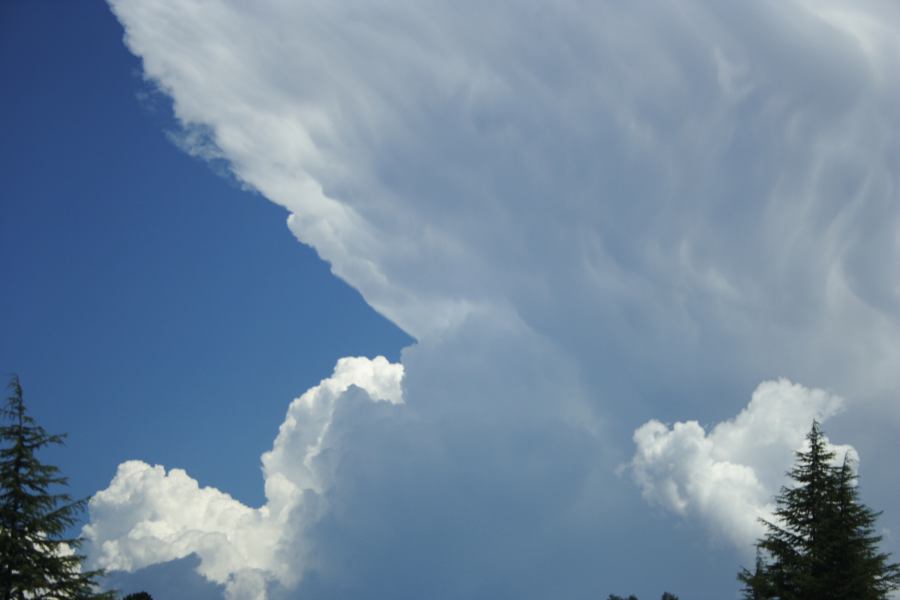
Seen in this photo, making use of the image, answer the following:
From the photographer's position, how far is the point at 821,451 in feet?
113

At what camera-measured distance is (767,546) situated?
3456 centimetres

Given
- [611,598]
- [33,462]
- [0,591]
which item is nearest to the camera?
[0,591]

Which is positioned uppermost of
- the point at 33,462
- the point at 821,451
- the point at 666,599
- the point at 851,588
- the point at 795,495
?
the point at 666,599

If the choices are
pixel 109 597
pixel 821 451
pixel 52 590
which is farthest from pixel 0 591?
pixel 821 451

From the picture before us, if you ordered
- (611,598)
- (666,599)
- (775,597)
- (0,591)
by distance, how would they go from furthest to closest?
(611,598) < (666,599) < (775,597) < (0,591)

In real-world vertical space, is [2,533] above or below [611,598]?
below

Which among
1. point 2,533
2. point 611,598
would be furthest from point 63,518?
point 611,598

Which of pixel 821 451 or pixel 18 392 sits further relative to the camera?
pixel 821 451

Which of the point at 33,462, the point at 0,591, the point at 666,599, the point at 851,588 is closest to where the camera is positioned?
the point at 0,591

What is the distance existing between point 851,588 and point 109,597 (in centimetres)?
3075

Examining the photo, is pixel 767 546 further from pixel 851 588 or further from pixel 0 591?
pixel 0 591

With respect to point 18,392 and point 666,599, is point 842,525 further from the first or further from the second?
point 666,599

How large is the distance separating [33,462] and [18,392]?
2.66m

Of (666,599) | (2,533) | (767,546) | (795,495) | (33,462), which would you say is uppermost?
(666,599)
